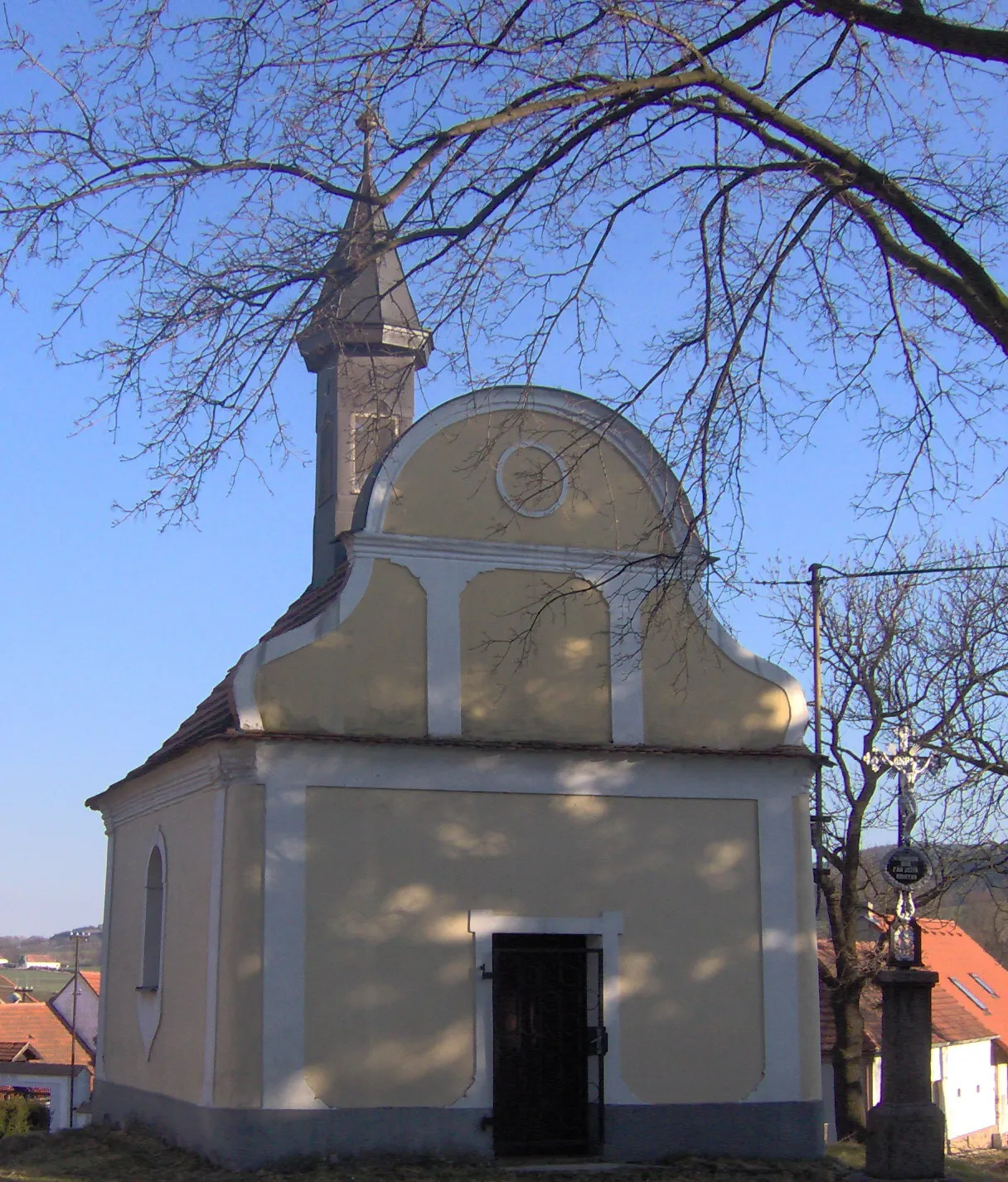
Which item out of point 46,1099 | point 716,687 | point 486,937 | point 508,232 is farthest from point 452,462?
point 46,1099

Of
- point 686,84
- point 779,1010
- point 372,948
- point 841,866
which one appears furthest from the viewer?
point 841,866

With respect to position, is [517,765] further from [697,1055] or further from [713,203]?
[713,203]

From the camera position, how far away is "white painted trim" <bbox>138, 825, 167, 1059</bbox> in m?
14.9

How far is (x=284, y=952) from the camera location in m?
12.8

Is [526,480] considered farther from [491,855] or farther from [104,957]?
[104,957]

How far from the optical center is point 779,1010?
1428 centimetres

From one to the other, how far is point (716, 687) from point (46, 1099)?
116 feet

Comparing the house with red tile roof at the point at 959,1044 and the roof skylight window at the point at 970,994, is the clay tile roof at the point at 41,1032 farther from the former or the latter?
the roof skylight window at the point at 970,994

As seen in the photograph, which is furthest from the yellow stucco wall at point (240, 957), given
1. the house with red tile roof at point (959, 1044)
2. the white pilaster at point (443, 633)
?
the house with red tile roof at point (959, 1044)

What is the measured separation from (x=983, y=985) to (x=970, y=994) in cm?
277

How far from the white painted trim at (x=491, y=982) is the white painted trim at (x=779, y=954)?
1.45 meters

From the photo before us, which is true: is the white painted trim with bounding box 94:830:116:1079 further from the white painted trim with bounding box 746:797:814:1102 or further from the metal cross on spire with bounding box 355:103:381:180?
the metal cross on spire with bounding box 355:103:381:180

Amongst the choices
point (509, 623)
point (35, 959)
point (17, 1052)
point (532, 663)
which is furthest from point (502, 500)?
point (35, 959)

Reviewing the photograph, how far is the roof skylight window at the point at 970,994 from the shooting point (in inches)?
1598
